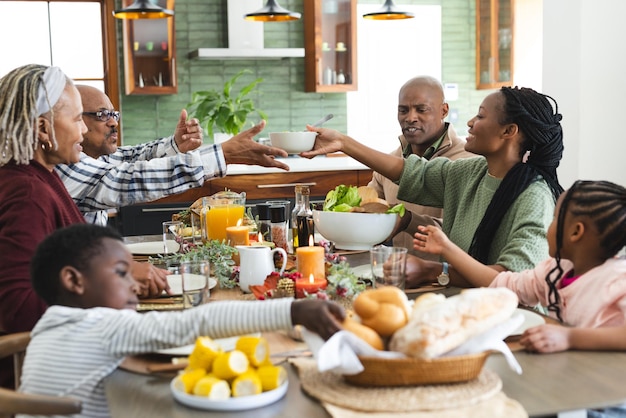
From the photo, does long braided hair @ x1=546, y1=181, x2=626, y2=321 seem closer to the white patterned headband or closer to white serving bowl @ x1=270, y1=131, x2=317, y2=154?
white serving bowl @ x1=270, y1=131, x2=317, y2=154

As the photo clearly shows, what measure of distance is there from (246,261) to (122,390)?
2.37 ft

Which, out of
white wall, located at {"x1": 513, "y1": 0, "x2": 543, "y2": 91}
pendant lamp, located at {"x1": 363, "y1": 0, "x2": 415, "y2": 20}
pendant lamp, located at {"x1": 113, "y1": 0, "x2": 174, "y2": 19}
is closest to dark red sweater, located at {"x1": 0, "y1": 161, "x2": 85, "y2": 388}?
pendant lamp, located at {"x1": 113, "y1": 0, "x2": 174, "y2": 19}

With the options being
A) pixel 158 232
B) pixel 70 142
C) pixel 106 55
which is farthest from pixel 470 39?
pixel 70 142

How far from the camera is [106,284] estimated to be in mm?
1470

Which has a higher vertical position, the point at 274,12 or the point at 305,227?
the point at 274,12

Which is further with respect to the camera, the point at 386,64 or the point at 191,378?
the point at 386,64

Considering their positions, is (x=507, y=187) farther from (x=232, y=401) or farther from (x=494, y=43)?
(x=494, y=43)

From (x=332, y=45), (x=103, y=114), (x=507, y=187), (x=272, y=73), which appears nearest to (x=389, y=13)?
(x=332, y=45)

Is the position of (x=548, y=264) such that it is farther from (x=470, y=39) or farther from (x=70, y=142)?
(x=470, y=39)

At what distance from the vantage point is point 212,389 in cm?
119

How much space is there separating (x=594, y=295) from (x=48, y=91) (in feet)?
4.65

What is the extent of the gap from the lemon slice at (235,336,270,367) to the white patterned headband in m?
1.09

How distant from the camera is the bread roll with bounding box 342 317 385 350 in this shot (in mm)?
1262

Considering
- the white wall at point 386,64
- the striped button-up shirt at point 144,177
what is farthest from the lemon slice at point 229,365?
the white wall at point 386,64
